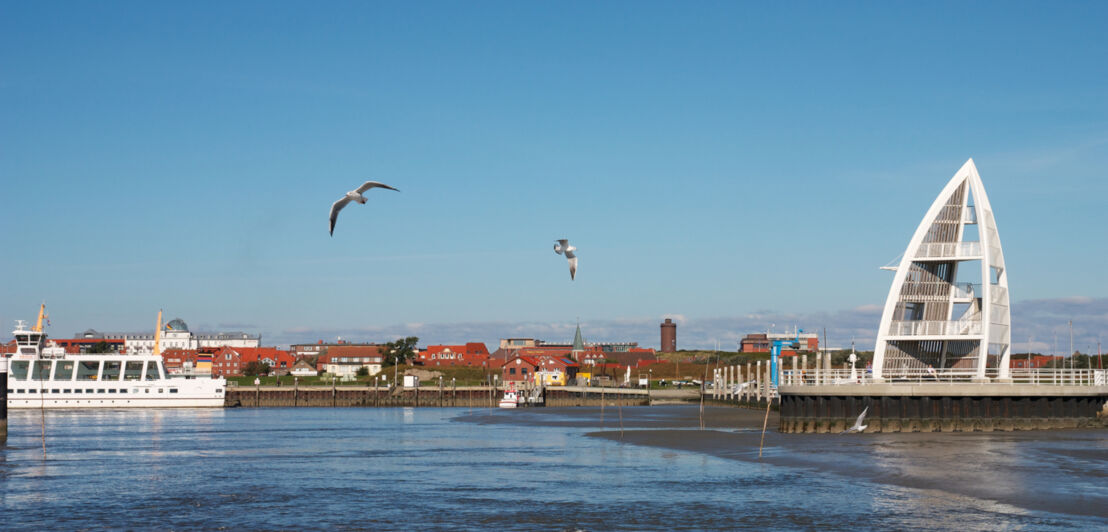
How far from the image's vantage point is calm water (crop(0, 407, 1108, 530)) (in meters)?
28.5

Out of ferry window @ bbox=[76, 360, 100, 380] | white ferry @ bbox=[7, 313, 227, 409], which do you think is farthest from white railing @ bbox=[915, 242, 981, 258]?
ferry window @ bbox=[76, 360, 100, 380]

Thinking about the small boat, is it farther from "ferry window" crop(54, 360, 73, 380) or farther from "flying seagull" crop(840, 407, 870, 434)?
"flying seagull" crop(840, 407, 870, 434)

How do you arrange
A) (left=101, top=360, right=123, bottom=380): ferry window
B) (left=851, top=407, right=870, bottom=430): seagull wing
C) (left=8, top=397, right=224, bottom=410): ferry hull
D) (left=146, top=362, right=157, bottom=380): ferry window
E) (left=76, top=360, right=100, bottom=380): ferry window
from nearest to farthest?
(left=851, top=407, right=870, bottom=430): seagull wing
(left=8, top=397, right=224, bottom=410): ferry hull
(left=76, top=360, right=100, bottom=380): ferry window
(left=101, top=360, right=123, bottom=380): ferry window
(left=146, top=362, right=157, bottom=380): ferry window

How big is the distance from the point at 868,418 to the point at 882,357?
8153 millimetres

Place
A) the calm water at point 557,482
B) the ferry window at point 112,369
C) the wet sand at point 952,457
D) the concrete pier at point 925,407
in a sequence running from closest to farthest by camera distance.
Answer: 1. the calm water at point 557,482
2. the wet sand at point 952,457
3. the concrete pier at point 925,407
4. the ferry window at point 112,369

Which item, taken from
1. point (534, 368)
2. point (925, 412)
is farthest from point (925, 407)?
point (534, 368)

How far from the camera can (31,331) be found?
338 ft

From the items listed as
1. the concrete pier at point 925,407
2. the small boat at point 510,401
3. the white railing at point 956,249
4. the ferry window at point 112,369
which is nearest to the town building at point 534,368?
the small boat at point 510,401

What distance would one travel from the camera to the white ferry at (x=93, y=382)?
106m

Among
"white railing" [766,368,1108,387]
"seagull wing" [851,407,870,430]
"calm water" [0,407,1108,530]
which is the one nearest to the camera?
"calm water" [0,407,1108,530]

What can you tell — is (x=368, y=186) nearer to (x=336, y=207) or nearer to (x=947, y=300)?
(x=336, y=207)

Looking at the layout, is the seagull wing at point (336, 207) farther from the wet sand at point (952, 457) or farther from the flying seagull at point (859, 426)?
the flying seagull at point (859, 426)

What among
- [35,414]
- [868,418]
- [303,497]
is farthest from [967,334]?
[35,414]

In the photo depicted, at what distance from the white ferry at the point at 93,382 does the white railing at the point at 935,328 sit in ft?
244
